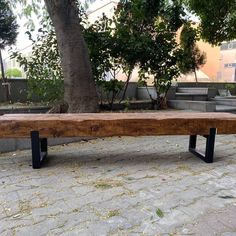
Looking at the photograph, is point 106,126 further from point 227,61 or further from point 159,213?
point 227,61

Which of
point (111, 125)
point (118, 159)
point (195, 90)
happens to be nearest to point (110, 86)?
point (118, 159)

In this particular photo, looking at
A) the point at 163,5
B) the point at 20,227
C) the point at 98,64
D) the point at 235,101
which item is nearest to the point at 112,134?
the point at 20,227

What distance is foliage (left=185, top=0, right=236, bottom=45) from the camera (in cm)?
972

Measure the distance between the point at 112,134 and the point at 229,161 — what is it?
5.22ft

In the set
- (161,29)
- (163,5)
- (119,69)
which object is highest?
(163,5)

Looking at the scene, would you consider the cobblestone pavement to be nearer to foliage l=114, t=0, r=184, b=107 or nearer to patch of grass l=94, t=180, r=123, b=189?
patch of grass l=94, t=180, r=123, b=189

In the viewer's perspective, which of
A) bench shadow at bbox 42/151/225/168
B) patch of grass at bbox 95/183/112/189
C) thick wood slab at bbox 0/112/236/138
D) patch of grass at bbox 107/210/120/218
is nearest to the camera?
patch of grass at bbox 107/210/120/218

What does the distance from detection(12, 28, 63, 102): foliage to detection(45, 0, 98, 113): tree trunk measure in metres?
1.24

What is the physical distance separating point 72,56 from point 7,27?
4060mm

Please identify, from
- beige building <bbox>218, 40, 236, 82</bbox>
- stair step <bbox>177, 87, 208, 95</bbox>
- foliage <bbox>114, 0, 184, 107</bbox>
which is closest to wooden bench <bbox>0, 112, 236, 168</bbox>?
foliage <bbox>114, 0, 184, 107</bbox>

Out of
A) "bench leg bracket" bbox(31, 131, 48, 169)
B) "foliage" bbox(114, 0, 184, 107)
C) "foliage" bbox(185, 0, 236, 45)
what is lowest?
"bench leg bracket" bbox(31, 131, 48, 169)

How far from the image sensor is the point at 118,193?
2.81m

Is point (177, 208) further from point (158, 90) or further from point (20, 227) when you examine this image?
point (158, 90)

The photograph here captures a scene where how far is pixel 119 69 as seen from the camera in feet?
24.9
